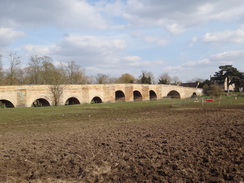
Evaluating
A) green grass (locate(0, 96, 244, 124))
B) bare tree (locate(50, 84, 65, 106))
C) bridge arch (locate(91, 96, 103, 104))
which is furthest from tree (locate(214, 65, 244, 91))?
bare tree (locate(50, 84, 65, 106))

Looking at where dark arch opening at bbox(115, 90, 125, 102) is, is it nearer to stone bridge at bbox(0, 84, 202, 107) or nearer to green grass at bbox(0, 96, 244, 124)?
stone bridge at bbox(0, 84, 202, 107)

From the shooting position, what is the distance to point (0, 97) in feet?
138

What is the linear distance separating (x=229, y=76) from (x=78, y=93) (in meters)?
60.5

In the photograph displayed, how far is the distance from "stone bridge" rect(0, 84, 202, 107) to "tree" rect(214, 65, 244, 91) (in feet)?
67.5

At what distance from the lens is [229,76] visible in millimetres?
90000

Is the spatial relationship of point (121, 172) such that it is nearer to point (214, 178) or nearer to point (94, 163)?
point (94, 163)

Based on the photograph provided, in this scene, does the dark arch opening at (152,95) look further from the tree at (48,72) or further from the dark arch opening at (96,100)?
the tree at (48,72)

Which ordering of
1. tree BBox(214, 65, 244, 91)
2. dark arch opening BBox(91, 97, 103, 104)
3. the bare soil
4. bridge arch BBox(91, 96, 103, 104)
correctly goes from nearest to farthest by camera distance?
the bare soil → bridge arch BBox(91, 96, 103, 104) → dark arch opening BBox(91, 97, 103, 104) → tree BBox(214, 65, 244, 91)

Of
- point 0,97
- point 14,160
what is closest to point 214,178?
point 14,160

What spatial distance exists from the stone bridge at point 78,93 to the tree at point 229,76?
20.6 metres

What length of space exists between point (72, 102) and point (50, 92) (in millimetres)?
9182

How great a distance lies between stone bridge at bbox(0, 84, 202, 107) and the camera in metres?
44.2

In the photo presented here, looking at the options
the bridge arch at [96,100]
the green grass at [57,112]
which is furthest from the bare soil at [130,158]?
the bridge arch at [96,100]

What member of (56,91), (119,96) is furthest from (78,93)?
(119,96)
